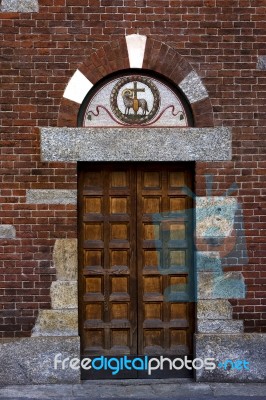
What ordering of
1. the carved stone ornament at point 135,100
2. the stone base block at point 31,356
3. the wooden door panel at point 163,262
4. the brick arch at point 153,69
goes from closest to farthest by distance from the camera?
the stone base block at point 31,356 < the brick arch at point 153,69 < the carved stone ornament at point 135,100 < the wooden door panel at point 163,262

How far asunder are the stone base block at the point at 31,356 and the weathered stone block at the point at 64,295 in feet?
1.20

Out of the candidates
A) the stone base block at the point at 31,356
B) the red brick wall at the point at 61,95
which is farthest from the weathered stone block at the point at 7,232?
A: the stone base block at the point at 31,356

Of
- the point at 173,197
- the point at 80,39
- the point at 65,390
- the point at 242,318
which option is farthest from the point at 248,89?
the point at 65,390

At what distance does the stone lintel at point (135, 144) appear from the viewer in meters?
7.21

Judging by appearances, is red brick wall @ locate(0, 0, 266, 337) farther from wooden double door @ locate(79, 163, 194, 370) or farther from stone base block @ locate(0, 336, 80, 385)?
wooden double door @ locate(79, 163, 194, 370)

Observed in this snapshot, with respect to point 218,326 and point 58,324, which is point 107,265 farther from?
point 218,326

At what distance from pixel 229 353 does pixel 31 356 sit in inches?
88.1

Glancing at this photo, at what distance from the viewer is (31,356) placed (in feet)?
23.4

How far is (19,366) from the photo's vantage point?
7125 millimetres

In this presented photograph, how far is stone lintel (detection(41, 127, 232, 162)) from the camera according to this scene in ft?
23.7

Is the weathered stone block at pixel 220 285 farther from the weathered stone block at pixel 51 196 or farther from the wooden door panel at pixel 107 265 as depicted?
the weathered stone block at pixel 51 196

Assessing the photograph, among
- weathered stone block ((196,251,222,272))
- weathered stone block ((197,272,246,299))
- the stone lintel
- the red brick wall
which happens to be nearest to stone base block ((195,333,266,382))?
the red brick wall

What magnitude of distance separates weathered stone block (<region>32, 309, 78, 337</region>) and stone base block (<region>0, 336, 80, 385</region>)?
0.07 m

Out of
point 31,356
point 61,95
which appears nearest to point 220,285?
point 31,356
